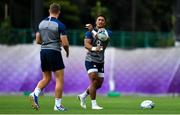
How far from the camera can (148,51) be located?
1056 inches

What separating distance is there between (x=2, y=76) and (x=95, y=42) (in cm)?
849

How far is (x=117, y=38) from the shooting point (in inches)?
1423

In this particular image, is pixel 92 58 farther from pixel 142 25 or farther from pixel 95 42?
pixel 142 25

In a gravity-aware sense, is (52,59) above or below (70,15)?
above

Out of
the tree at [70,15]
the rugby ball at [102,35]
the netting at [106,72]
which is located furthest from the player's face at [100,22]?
the tree at [70,15]

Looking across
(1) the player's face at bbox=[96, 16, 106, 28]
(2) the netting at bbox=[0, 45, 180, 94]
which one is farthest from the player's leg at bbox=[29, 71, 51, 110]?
(2) the netting at bbox=[0, 45, 180, 94]

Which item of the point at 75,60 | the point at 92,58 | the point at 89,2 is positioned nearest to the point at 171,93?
the point at 75,60

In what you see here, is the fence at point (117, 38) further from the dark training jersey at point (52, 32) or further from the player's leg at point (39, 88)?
the dark training jersey at point (52, 32)

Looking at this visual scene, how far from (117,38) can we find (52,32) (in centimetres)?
1928

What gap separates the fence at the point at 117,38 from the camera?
92.6 ft

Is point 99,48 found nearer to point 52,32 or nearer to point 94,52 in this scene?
point 94,52

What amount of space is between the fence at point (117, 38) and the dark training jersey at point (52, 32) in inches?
400

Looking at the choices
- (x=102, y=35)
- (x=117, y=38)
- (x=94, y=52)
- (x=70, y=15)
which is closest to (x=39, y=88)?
(x=94, y=52)

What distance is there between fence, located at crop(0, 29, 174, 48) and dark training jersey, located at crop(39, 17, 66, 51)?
33.3ft
